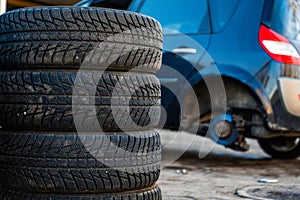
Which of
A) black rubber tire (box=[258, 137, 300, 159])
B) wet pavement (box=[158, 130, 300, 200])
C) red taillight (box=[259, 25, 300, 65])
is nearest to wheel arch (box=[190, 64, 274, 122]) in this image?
red taillight (box=[259, 25, 300, 65])

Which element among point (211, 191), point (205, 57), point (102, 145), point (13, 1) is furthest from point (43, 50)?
point (13, 1)

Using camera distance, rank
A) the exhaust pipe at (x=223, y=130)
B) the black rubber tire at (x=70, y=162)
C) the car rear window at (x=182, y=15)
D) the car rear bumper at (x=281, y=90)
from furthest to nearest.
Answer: the car rear window at (x=182, y=15)
the exhaust pipe at (x=223, y=130)
the car rear bumper at (x=281, y=90)
the black rubber tire at (x=70, y=162)

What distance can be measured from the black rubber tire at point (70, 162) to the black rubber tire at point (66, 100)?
48mm

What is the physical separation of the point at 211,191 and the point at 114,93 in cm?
177

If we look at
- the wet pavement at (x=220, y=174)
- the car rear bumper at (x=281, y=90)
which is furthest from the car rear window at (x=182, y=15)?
the wet pavement at (x=220, y=174)

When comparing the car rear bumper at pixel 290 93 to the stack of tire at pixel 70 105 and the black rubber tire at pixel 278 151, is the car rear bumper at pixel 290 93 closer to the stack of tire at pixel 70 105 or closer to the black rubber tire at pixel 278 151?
the black rubber tire at pixel 278 151

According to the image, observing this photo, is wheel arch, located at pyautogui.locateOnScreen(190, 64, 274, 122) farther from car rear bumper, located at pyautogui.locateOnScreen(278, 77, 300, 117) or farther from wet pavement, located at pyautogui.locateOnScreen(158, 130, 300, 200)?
wet pavement, located at pyautogui.locateOnScreen(158, 130, 300, 200)

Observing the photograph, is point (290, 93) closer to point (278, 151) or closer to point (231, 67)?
point (231, 67)

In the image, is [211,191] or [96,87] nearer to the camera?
[96,87]

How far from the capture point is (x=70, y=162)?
7.28ft

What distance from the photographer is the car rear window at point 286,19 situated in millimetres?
4891

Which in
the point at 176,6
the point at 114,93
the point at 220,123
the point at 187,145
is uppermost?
the point at 176,6

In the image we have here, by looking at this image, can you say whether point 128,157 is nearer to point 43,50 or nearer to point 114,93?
point 114,93

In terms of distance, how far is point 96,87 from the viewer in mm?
2260
